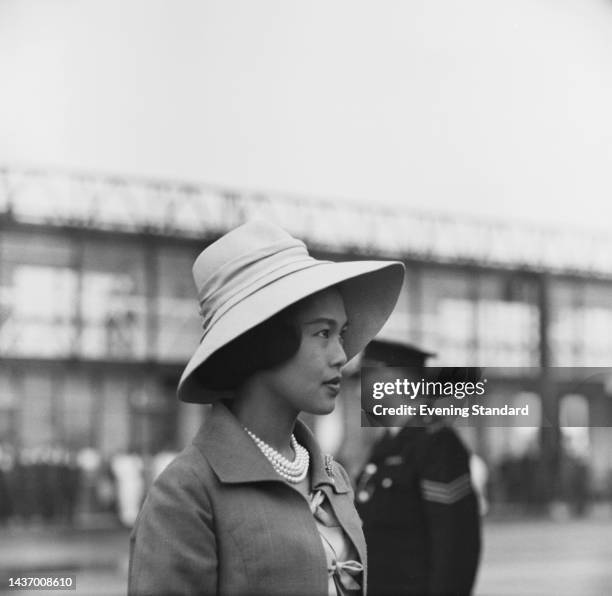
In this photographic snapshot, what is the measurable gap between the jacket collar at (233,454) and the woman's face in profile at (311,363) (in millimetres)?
79

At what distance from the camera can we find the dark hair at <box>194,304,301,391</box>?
57.4 inches

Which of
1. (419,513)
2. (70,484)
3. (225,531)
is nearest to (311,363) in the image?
(225,531)

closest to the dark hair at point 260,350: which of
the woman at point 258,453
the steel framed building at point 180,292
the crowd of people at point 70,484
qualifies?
the woman at point 258,453

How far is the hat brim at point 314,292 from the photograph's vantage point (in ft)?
4.68

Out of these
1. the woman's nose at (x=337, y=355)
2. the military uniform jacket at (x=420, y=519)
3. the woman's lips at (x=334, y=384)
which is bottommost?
the military uniform jacket at (x=420, y=519)

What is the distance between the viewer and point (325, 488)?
1.52m

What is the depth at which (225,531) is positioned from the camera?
4.48 feet

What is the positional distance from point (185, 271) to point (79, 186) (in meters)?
2.47

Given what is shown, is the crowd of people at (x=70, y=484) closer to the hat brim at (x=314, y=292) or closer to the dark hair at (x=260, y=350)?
the hat brim at (x=314, y=292)

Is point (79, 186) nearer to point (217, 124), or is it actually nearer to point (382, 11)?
point (217, 124)

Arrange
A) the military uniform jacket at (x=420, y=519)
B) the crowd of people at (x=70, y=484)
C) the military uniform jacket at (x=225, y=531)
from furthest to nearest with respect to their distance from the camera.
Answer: the crowd of people at (x=70, y=484) < the military uniform jacket at (x=420, y=519) < the military uniform jacket at (x=225, y=531)

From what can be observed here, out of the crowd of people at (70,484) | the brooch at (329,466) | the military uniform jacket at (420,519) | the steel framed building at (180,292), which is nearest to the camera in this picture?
the brooch at (329,466)

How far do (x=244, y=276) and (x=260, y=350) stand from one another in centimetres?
11

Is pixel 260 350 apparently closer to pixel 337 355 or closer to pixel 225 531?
pixel 337 355
